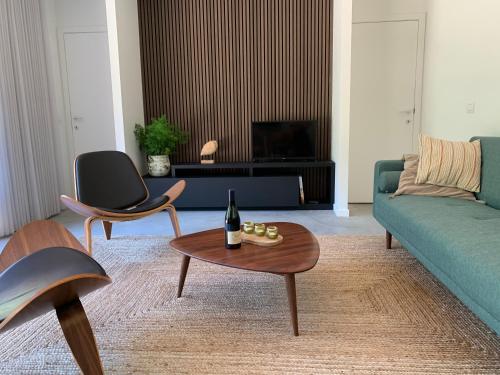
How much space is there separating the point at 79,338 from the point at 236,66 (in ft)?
12.4

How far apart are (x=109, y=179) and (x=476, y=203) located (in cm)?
272

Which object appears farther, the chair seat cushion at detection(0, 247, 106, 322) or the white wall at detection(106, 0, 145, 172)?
the white wall at detection(106, 0, 145, 172)

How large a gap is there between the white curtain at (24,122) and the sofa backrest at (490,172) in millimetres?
3870

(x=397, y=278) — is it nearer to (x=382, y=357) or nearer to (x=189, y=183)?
(x=382, y=357)

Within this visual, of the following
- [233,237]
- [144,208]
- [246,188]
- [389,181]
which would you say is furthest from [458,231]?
[246,188]

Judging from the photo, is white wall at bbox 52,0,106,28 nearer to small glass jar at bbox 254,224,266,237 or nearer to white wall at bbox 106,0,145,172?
white wall at bbox 106,0,145,172

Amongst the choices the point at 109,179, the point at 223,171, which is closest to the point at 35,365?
the point at 109,179

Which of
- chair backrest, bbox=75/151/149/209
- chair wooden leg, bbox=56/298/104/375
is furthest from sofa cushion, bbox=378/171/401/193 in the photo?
chair wooden leg, bbox=56/298/104/375

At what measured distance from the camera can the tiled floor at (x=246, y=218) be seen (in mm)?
3469

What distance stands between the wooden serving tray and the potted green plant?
242 cm

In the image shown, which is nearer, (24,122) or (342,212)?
(24,122)

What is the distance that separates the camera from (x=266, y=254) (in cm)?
183

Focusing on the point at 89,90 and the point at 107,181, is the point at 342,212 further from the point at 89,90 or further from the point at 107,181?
the point at 89,90

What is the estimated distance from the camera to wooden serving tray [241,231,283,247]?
6.40ft
